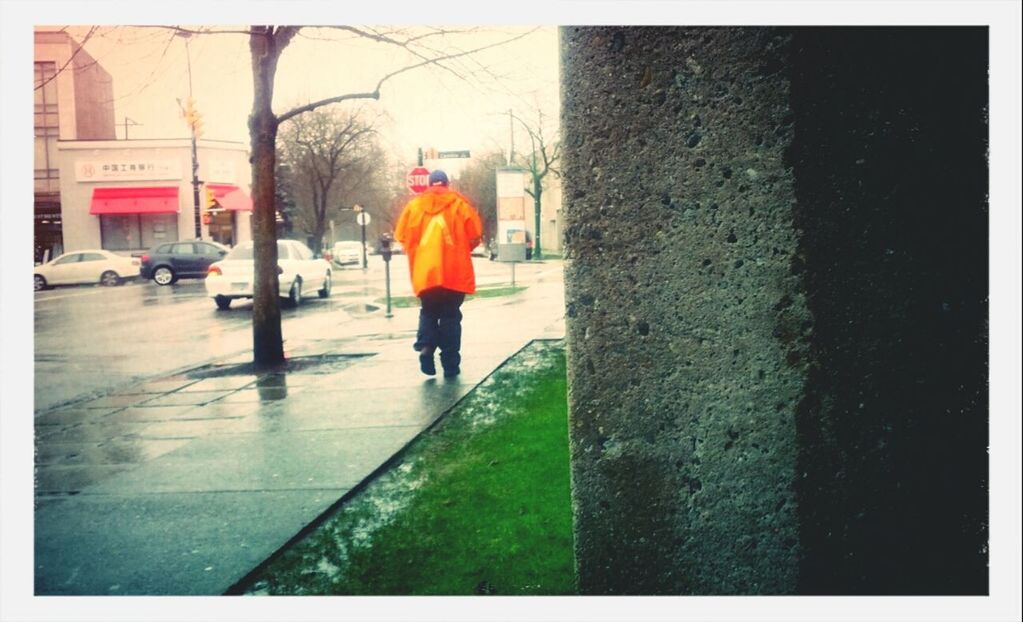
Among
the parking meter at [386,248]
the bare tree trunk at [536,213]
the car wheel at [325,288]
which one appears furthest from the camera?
the car wheel at [325,288]

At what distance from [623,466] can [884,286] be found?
2.93 ft

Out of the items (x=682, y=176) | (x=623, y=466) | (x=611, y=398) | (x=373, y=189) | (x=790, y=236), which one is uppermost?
(x=373, y=189)

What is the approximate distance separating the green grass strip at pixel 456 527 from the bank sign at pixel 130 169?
2.12 m

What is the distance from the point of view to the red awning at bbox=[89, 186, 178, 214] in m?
4.55

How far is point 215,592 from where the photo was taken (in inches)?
99.4

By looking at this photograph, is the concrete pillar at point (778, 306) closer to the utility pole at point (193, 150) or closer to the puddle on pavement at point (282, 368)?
the utility pole at point (193, 150)

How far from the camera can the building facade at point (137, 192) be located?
12.1 ft

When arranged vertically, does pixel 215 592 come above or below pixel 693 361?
below

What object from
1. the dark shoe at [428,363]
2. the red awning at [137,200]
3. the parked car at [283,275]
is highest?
the red awning at [137,200]

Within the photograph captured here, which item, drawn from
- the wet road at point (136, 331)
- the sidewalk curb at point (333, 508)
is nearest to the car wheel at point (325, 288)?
the wet road at point (136, 331)

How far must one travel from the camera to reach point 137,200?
4.98m

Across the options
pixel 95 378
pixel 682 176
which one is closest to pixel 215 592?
pixel 682 176

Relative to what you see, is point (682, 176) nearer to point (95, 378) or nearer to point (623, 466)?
point (623, 466)

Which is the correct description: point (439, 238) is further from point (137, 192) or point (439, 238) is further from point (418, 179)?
point (137, 192)
